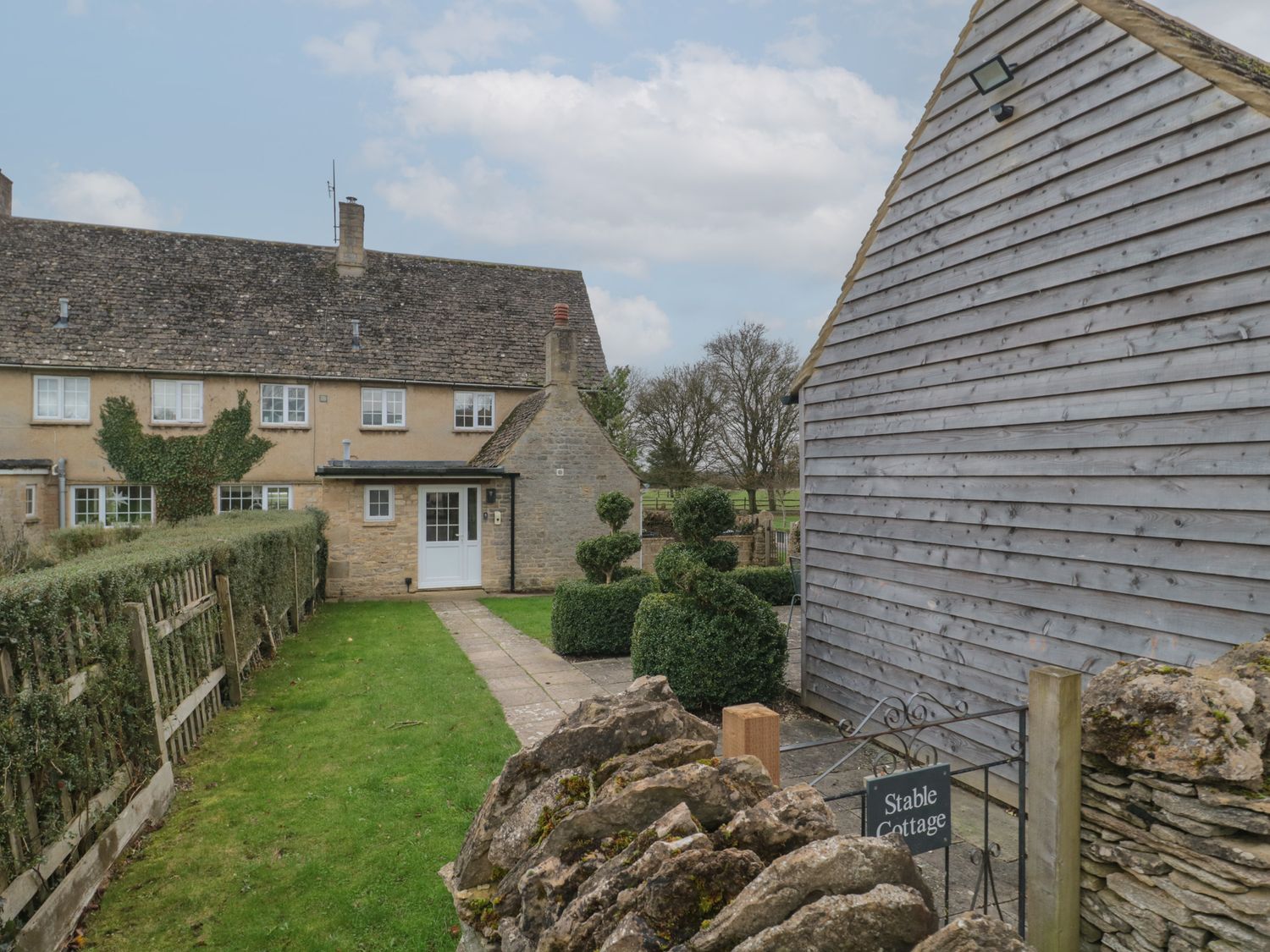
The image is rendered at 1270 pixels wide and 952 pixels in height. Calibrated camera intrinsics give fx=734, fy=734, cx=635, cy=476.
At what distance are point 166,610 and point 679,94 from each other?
11.6 m

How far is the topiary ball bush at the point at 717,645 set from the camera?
784 centimetres

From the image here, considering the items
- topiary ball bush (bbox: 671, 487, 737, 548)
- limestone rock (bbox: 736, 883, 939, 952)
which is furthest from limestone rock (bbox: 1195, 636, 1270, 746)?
topiary ball bush (bbox: 671, 487, 737, 548)

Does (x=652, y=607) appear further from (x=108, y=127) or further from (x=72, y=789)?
(x=108, y=127)

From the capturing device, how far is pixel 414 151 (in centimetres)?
1547

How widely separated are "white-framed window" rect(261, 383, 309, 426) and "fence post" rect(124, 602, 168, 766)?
50.3 ft

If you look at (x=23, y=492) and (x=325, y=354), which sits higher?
(x=325, y=354)

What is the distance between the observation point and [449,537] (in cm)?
1870

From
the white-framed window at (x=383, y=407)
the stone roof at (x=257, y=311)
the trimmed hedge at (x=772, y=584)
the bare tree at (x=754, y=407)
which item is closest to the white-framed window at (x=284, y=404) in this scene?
the stone roof at (x=257, y=311)

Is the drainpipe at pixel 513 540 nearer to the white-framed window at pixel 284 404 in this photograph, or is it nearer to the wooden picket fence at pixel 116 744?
the white-framed window at pixel 284 404

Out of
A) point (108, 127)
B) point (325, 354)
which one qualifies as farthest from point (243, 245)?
point (108, 127)

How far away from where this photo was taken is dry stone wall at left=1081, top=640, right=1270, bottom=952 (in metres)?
2.64

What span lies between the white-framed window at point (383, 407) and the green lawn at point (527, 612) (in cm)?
626

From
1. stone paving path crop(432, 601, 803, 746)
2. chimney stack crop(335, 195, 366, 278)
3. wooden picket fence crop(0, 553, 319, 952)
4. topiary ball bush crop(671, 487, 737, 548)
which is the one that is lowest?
stone paving path crop(432, 601, 803, 746)

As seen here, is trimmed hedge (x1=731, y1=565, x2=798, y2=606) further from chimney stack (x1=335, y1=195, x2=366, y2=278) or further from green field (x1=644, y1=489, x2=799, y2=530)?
green field (x1=644, y1=489, x2=799, y2=530)
